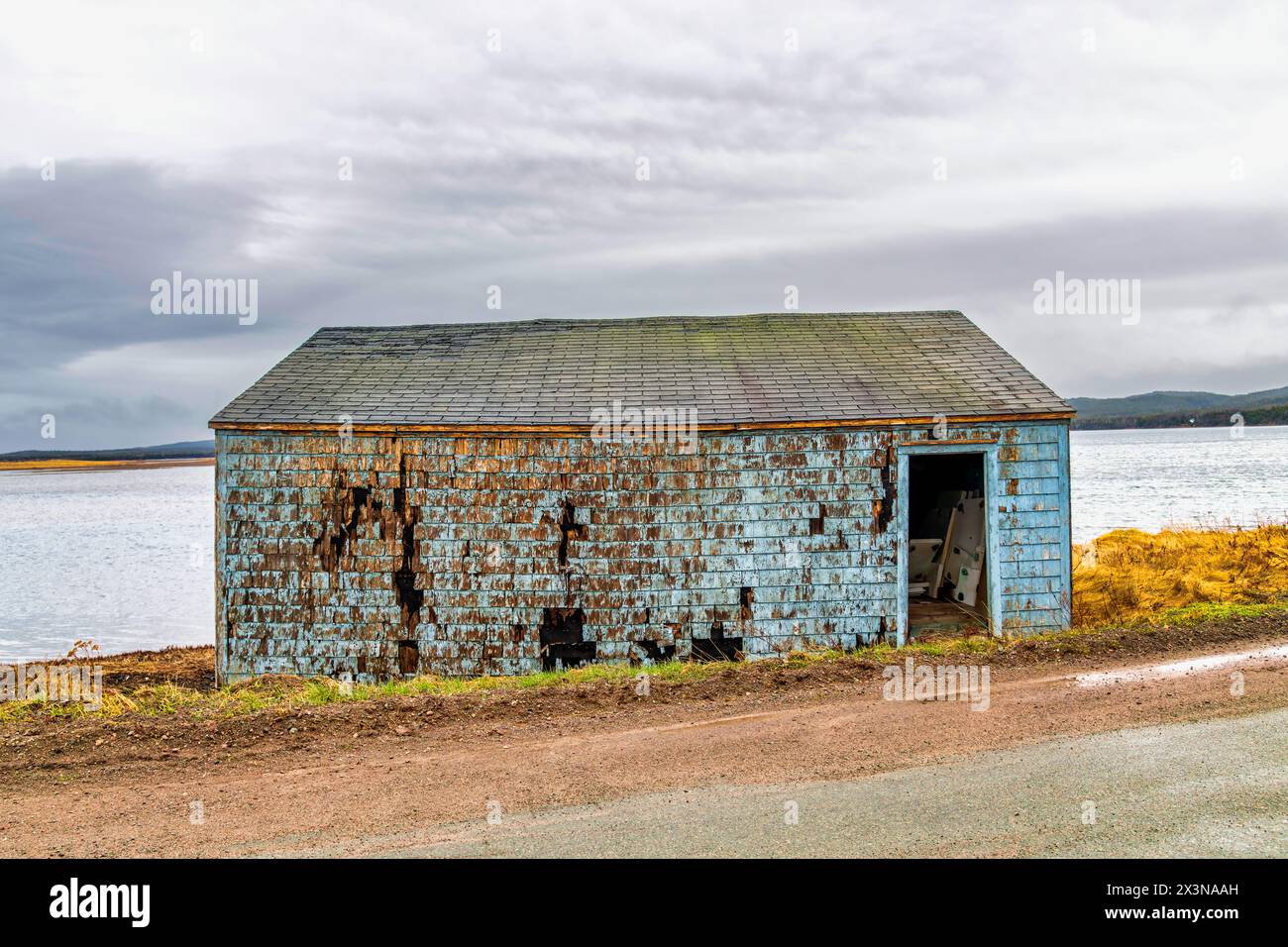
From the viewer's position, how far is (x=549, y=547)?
11633 millimetres

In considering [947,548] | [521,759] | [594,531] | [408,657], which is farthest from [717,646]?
[521,759]

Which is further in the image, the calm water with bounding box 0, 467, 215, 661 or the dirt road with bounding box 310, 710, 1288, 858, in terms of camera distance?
the calm water with bounding box 0, 467, 215, 661

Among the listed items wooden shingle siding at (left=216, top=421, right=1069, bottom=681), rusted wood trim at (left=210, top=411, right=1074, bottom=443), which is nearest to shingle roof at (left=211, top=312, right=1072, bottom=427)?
rusted wood trim at (left=210, top=411, right=1074, bottom=443)

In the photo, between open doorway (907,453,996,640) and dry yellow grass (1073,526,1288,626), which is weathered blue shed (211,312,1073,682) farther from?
dry yellow grass (1073,526,1288,626)

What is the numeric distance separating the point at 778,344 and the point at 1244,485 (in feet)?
158

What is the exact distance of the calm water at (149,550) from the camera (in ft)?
68.8

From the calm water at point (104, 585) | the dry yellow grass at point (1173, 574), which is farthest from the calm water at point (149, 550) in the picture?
the dry yellow grass at point (1173, 574)

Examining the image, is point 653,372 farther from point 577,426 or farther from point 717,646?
point 717,646

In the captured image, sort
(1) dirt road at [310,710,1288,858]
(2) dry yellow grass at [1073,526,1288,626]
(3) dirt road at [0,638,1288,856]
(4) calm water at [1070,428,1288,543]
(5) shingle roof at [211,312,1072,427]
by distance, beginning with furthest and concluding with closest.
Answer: (4) calm water at [1070,428,1288,543]
(2) dry yellow grass at [1073,526,1288,626]
(5) shingle roof at [211,312,1072,427]
(3) dirt road at [0,638,1288,856]
(1) dirt road at [310,710,1288,858]

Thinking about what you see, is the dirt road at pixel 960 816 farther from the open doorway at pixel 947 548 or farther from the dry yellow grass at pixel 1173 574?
the dry yellow grass at pixel 1173 574

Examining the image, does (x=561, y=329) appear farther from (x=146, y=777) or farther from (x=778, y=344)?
(x=146, y=777)

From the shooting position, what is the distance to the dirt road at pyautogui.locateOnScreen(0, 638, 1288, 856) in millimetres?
5203

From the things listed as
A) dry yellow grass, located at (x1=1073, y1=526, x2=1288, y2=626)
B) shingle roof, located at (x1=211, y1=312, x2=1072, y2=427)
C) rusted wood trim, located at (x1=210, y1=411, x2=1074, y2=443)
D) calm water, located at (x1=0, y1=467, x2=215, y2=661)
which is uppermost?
shingle roof, located at (x1=211, y1=312, x2=1072, y2=427)

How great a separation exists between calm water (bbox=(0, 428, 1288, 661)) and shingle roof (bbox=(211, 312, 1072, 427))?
9734 millimetres
